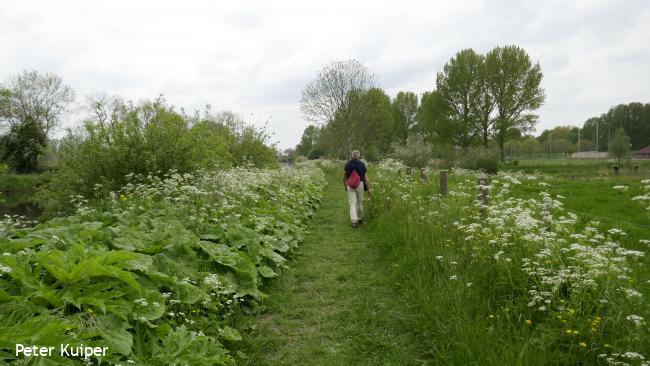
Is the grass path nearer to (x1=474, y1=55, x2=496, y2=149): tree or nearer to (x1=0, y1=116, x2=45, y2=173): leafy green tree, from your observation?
(x1=474, y1=55, x2=496, y2=149): tree

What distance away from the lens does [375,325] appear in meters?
4.32

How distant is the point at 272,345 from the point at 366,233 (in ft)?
17.9

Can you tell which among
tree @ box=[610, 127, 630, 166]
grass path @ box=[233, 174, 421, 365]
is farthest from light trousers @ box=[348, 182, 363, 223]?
tree @ box=[610, 127, 630, 166]

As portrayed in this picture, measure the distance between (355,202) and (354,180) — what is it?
24.3 inches

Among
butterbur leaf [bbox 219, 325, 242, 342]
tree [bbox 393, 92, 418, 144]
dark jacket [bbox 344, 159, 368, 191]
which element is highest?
tree [bbox 393, 92, 418, 144]

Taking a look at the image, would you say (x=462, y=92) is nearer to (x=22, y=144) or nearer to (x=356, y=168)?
(x=356, y=168)

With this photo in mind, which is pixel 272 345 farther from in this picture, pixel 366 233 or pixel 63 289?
pixel 366 233

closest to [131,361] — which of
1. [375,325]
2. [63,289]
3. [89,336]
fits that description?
[89,336]

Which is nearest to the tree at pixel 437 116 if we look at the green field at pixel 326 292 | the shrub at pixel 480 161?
the shrub at pixel 480 161

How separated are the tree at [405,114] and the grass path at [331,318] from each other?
54.4 meters

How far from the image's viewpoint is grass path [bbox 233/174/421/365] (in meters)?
3.73

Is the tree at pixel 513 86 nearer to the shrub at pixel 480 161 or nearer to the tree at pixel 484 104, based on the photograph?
the tree at pixel 484 104

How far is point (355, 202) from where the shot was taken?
10.2 m

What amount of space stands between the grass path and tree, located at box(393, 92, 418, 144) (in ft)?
178
